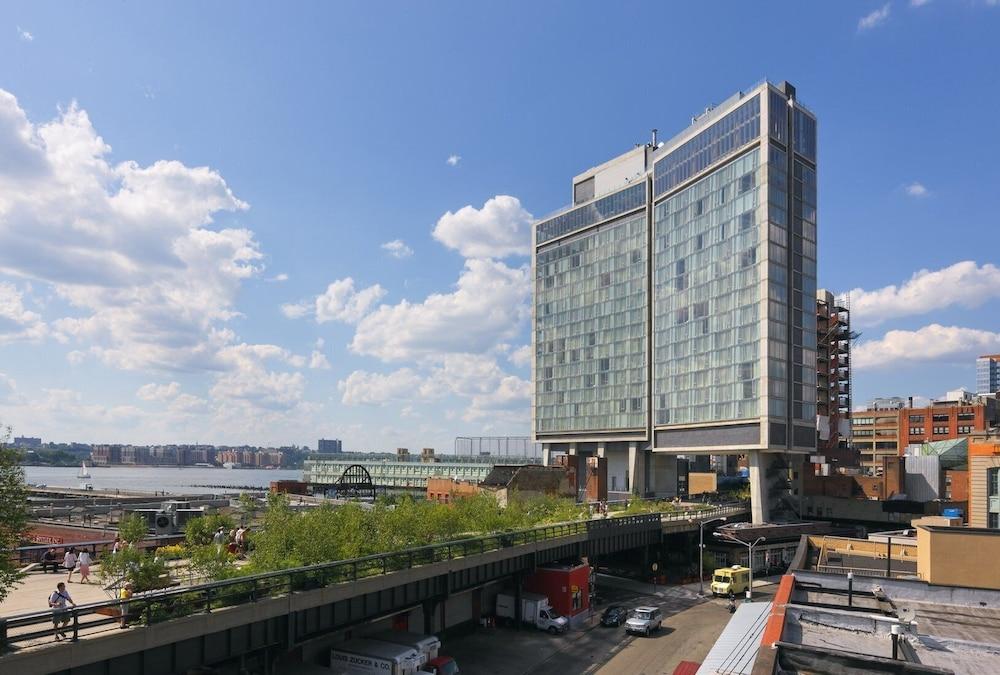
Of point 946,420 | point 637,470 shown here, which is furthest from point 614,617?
point 946,420

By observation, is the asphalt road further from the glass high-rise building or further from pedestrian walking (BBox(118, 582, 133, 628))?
the glass high-rise building

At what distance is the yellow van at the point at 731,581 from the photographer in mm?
64125

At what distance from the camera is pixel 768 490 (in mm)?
93375

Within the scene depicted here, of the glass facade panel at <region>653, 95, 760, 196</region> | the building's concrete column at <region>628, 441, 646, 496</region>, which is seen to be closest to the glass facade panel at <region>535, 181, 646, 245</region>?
the glass facade panel at <region>653, 95, 760, 196</region>

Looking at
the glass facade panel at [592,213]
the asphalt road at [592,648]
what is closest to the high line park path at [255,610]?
the asphalt road at [592,648]

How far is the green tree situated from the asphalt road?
26034 mm

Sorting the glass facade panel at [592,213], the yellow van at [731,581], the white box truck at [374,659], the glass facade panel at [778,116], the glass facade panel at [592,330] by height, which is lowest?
the yellow van at [731,581]

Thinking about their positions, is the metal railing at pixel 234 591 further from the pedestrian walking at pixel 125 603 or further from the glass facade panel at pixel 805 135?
the glass facade panel at pixel 805 135

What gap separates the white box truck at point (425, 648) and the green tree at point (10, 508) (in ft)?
64.8

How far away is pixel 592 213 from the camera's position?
128500mm

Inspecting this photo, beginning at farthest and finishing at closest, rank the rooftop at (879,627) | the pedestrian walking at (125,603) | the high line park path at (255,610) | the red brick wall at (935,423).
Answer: the red brick wall at (935,423)
the pedestrian walking at (125,603)
the high line park path at (255,610)
the rooftop at (879,627)

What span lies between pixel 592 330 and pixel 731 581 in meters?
67.2

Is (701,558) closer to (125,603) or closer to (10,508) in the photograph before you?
(125,603)

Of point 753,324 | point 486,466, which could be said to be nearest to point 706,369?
point 753,324
